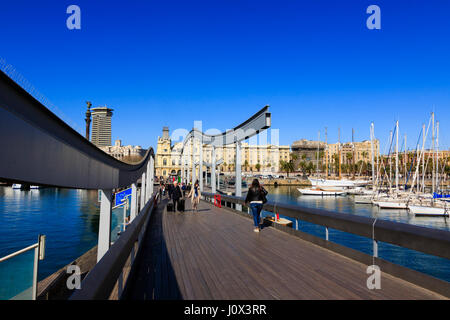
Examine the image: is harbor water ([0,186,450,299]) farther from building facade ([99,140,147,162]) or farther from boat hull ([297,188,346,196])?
boat hull ([297,188,346,196])

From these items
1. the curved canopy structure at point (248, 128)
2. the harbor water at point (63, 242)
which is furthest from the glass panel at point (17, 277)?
the curved canopy structure at point (248, 128)

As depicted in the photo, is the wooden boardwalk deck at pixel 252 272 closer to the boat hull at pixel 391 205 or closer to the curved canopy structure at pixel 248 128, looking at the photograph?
the curved canopy structure at pixel 248 128

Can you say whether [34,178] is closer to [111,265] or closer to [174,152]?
[111,265]

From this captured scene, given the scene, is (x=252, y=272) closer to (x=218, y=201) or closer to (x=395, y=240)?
(x=395, y=240)

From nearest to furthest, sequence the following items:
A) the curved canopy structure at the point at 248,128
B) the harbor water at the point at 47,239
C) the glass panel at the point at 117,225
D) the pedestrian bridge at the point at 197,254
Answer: the pedestrian bridge at the point at 197,254, the harbor water at the point at 47,239, the curved canopy structure at the point at 248,128, the glass panel at the point at 117,225

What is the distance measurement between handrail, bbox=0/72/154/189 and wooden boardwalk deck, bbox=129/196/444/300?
2.04 metres

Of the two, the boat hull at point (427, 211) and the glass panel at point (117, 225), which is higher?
the glass panel at point (117, 225)

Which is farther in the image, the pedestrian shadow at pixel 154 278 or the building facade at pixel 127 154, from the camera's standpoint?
the building facade at pixel 127 154

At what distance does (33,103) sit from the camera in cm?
334

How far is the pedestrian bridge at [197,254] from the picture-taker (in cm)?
297

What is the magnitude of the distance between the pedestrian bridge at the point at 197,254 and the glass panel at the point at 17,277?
4.78ft

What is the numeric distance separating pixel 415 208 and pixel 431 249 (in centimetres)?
3679

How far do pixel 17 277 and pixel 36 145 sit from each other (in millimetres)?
3649

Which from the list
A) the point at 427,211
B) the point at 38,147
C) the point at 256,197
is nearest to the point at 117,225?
the point at 256,197
